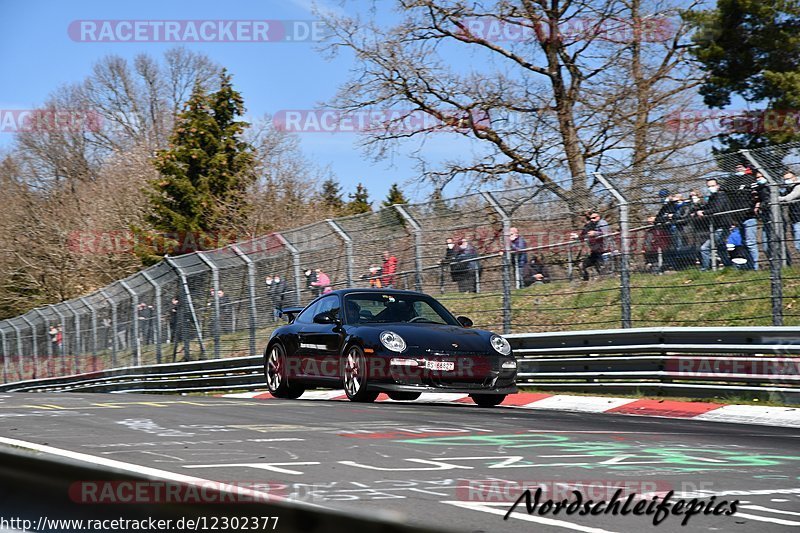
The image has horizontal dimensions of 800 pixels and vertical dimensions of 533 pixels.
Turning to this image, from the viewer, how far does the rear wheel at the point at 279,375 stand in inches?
571

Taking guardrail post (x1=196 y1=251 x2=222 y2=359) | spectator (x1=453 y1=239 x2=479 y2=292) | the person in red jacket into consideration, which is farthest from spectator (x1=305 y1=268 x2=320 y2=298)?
spectator (x1=453 y1=239 x2=479 y2=292)

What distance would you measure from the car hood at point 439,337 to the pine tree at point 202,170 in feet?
116

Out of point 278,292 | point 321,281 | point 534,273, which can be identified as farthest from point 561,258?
point 278,292

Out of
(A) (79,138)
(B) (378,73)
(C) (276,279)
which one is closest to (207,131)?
(A) (79,138)

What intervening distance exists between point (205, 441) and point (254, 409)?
11.7 ft

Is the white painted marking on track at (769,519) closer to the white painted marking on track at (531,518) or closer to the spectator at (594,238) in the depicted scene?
the white painted marking on track at (531,518)

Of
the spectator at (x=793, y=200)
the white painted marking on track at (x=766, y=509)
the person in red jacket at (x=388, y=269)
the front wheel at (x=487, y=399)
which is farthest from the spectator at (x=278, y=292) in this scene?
the white painted marking on track at (x=766, y=509)

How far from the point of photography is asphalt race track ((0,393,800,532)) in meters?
5.00

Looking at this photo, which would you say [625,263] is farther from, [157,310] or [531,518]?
[157,310]

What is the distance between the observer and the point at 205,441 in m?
7.76

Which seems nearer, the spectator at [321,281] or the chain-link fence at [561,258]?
the chain-link fence at [561,258]

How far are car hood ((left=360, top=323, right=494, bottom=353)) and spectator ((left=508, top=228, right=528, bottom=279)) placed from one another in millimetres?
2450

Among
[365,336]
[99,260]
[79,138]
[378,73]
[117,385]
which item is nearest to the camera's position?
[365,336]

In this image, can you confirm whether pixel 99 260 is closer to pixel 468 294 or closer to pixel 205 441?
pixel 468 294
